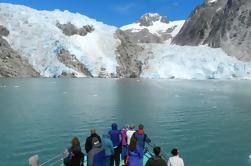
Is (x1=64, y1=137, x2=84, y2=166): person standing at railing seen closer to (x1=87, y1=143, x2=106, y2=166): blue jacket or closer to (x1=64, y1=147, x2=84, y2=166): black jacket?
(x1=64, y1=147, x2=84, y2=166): black jacket

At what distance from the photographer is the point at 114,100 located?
4919cm

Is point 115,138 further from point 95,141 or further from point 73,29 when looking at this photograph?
point 73,29

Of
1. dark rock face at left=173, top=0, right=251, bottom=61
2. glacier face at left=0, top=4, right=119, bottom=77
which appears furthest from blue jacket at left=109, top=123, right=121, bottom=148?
dark rock face at left=173, top=0, right=251, bottom=61

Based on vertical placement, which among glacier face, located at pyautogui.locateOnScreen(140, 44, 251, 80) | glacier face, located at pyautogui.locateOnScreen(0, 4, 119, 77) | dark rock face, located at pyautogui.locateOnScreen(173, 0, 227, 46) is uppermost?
dark rock face, located at pyautogui.locateOnScreen(173, 0, 227, 46)

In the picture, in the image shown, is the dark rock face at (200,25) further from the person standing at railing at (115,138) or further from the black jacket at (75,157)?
the black jacket at (75,157)

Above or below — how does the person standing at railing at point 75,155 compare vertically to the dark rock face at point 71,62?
below

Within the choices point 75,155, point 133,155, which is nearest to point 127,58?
point 133,155

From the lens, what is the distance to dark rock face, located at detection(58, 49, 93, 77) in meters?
104

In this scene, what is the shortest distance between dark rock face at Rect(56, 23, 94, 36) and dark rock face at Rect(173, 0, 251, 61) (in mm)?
42103

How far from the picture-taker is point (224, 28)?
143 metres

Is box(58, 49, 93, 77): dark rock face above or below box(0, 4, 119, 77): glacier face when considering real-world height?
below

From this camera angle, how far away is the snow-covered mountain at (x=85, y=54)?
10319 cm

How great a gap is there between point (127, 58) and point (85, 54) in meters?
15.3

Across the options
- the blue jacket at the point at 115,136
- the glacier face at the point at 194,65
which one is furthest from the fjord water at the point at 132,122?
the glacier face at the point at 194,65
